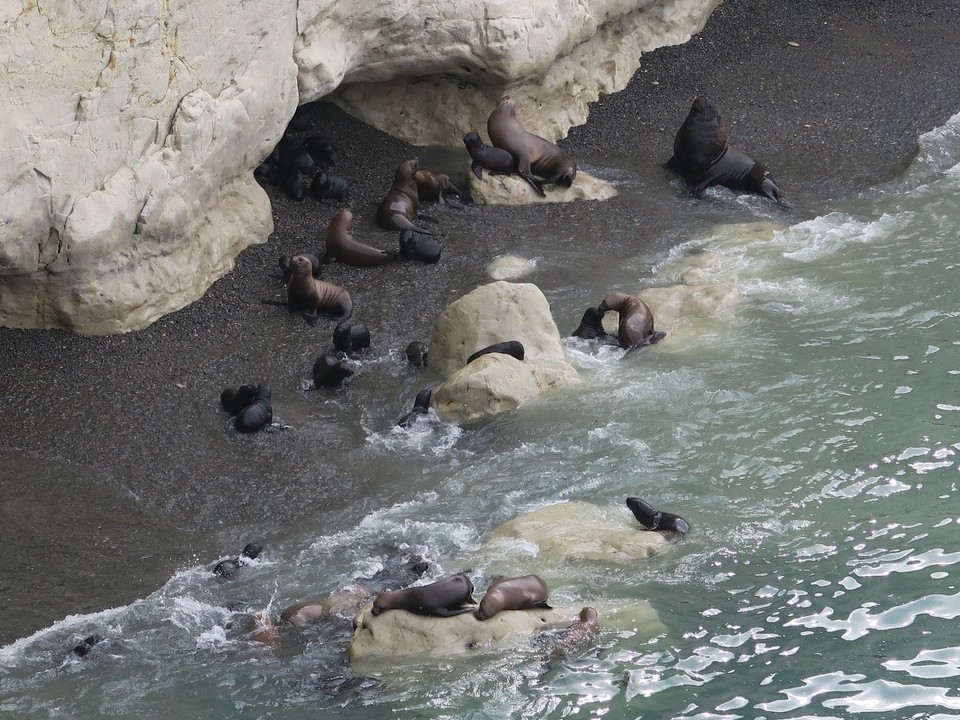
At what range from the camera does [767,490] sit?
766 centimetres

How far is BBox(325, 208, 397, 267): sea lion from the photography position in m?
10.9

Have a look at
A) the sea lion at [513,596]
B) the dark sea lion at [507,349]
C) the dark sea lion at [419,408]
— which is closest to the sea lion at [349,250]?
the dark sea lion at [507,349]

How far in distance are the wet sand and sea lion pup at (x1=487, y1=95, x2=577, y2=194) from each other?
0.53m

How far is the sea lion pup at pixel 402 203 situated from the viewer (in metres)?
11.4

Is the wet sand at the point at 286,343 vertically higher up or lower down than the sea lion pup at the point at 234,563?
higher up

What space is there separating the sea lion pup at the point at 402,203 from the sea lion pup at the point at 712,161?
2830mm

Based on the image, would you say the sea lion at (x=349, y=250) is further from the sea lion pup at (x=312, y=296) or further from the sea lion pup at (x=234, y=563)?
the sea lion pup at (x=234, y=563)

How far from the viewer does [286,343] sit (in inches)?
387

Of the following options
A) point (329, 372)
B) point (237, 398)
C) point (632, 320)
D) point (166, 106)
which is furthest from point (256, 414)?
point (632, 320)

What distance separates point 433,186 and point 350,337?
2770 mm

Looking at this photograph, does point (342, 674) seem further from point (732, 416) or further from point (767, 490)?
point (732, 416)

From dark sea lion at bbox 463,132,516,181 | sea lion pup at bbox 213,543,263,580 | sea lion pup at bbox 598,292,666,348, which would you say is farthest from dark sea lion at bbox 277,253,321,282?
sea lion pup at bbox 213,543,263,580

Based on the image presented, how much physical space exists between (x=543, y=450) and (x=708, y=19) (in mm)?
8808

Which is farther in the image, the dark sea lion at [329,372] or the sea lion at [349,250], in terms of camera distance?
the sea lion at [349,250]
